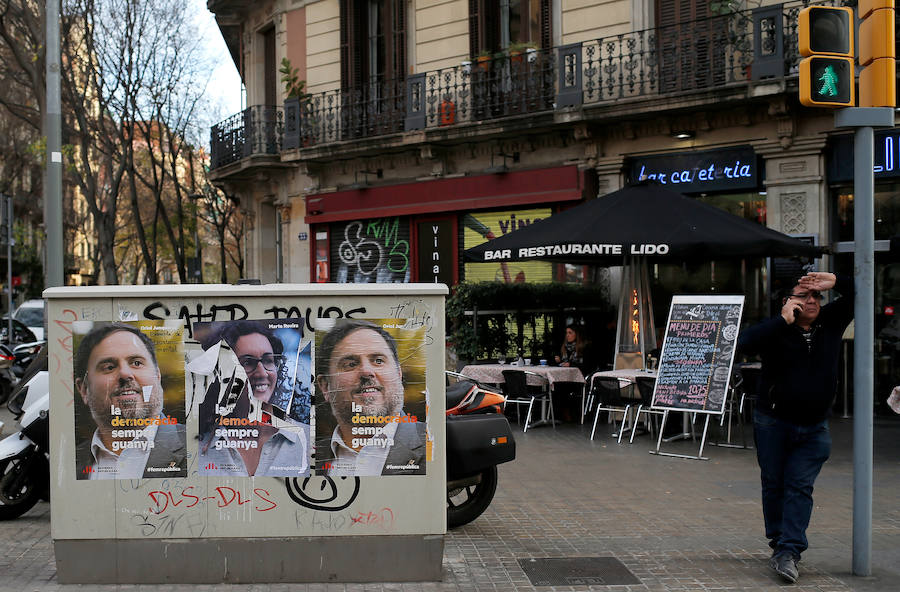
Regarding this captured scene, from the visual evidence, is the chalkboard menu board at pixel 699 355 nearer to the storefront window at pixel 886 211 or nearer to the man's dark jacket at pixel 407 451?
the storefront window at pixel 886 211

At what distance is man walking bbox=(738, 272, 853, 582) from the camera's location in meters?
5.52

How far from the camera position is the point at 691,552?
6195mm

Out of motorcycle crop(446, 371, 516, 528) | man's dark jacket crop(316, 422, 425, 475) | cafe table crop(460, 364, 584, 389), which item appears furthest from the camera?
cafe table crop(460, 364, 584, 389)

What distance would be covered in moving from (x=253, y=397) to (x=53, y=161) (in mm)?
8953

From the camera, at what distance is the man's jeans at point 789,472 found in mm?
5516

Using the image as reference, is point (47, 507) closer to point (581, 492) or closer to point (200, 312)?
point (200, 312)

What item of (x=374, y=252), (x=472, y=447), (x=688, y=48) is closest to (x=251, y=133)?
(x=374, y=252)

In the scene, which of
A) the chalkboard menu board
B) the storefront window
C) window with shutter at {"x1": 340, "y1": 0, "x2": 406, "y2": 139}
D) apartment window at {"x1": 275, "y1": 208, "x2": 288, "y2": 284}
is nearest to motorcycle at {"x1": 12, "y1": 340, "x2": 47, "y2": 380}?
apartment window at {"x1": 275, "y1": 208, "x2": 288, "y2": 284}

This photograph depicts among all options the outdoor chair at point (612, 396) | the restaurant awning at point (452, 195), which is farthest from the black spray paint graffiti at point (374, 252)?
the outdoor chair at point (612, 396)

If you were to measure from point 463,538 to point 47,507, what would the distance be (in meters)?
3.51

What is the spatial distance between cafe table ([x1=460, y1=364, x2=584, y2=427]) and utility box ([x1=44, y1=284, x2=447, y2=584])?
6.78 meters

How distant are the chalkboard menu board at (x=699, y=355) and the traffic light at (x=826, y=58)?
4967 millimetres

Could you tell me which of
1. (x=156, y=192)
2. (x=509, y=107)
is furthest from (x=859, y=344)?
(x=156, y=192)

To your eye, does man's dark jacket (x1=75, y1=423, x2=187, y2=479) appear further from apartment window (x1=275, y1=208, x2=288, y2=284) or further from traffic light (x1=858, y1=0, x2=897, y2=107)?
apartment window (x1=275, y1=208, x2=288, y2=284)
